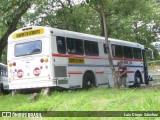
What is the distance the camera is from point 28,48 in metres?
16.2

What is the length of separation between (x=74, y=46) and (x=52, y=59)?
2.01 metres

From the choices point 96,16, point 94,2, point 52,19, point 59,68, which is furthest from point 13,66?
point 96,16

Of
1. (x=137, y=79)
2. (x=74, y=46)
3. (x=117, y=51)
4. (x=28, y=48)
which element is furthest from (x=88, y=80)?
(x=137, y=79)

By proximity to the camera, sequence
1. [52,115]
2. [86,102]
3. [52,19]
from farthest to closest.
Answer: [52,19], [86,102], [52,115]

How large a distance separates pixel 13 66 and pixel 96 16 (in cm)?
1777

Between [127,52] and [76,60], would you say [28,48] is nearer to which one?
[76,60]

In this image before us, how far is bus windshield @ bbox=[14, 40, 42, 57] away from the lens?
15820 millimetres

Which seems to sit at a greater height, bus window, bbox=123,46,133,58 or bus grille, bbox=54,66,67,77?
bus window, bbox=123,46,133,58

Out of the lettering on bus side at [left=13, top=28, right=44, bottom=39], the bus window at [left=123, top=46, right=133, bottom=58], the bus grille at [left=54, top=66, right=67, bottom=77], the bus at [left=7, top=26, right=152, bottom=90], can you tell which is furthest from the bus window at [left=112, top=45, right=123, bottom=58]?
the lettering on bus side at [left=13, top=28, right=44, bottom=39]

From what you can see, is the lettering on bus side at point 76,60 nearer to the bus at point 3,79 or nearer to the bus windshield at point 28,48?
the bus windshield at point 28,48

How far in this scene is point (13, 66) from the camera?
54.2ft

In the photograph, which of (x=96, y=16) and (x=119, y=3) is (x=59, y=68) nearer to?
(x=119, y=3)

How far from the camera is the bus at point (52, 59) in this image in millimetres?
15531

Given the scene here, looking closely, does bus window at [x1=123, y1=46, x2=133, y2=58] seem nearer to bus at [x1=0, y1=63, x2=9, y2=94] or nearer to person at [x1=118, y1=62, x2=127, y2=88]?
person at [x1=118, y1=62, x2=127, y2=88]
